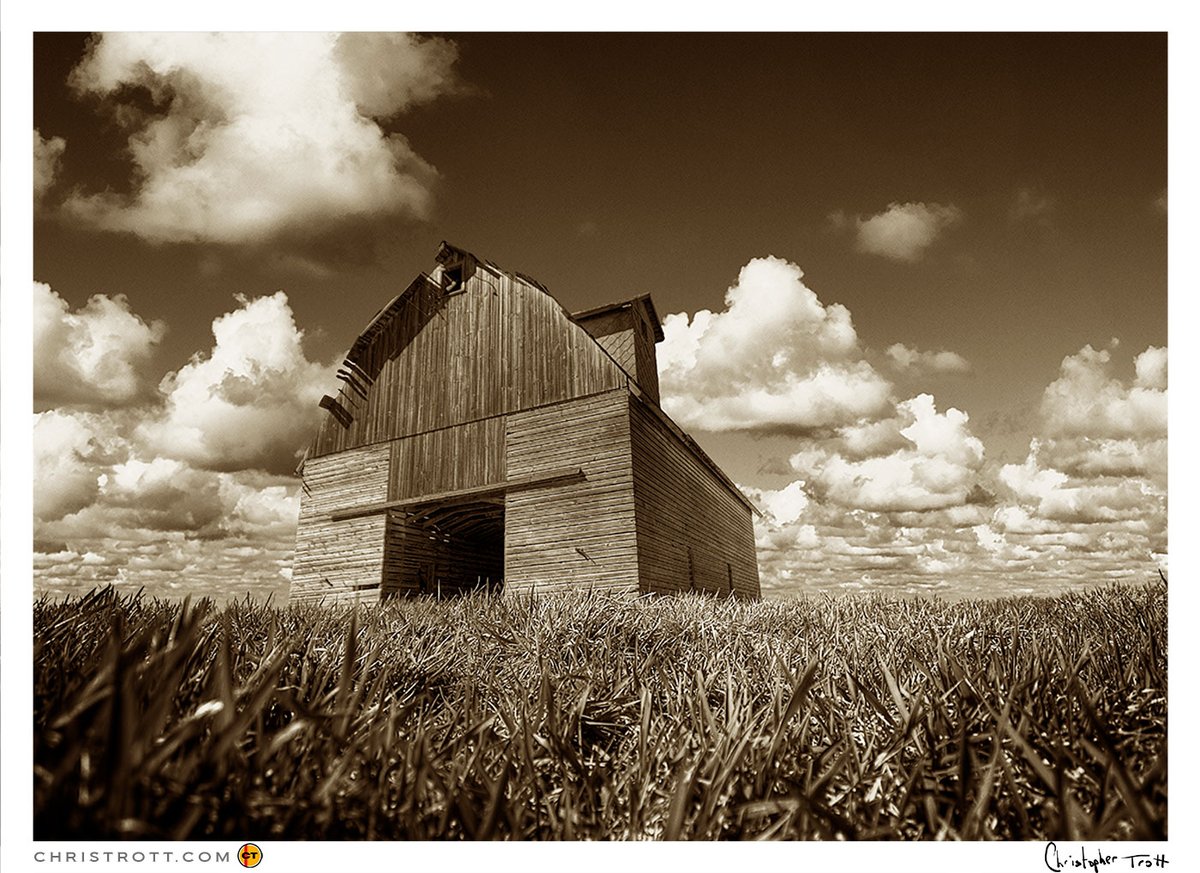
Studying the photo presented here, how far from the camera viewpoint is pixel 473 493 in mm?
17188

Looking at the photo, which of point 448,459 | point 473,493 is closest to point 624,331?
point 448,459

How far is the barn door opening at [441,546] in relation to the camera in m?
18.0

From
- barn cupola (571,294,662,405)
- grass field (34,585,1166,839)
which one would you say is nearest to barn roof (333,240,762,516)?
Result: barn cupola (571,294,662,405)

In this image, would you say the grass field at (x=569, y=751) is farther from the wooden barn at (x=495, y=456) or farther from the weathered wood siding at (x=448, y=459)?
the weathered wood siding at (x=448, y=459)

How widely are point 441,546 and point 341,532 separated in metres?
2.80

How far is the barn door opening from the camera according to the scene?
59.2 ft

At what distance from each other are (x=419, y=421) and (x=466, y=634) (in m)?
13.1

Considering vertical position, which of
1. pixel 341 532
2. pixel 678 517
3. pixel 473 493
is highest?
pixel 473 493

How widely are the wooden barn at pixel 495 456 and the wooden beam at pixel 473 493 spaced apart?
45 millimetres

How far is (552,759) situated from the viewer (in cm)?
249
